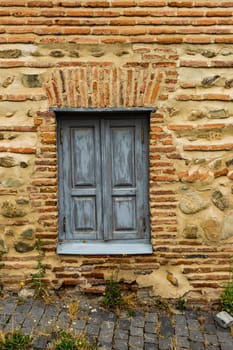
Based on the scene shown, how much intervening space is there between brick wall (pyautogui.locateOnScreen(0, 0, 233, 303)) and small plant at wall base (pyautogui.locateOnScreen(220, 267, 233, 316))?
0.30 ft

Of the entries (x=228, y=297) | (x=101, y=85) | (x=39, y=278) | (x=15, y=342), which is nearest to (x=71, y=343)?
(x=15, y=342)

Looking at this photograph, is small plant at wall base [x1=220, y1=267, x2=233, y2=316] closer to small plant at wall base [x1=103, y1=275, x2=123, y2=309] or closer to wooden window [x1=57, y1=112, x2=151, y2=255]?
wooden window [x1=57, y1=112, x2=151, y2=255]

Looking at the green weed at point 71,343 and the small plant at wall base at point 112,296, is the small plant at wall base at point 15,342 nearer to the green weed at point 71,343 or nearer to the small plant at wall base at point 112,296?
the green weed at point 71,343

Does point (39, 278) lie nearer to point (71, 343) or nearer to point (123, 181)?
point (71, 343)

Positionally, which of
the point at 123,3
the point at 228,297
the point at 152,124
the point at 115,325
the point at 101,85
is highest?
the point at 123,3

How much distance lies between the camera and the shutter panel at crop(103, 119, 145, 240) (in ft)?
14.5

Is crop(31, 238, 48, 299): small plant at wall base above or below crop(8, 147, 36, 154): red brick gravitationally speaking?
below

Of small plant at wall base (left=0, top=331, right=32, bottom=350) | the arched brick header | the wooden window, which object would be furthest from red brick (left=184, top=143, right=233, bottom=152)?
small plant at wall base (left=0, top=331, right=32, bottom=350)

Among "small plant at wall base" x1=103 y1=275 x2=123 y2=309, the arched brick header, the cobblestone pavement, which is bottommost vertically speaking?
the cobblestone pavement

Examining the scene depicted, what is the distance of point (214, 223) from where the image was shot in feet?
14.2

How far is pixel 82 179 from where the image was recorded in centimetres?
448

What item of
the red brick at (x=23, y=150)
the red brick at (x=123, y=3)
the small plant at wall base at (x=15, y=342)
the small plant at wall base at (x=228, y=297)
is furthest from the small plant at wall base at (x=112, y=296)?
the red brick at (x=123, y=3)

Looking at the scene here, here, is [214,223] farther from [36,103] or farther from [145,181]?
[36,103]

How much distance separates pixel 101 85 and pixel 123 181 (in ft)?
3.69
